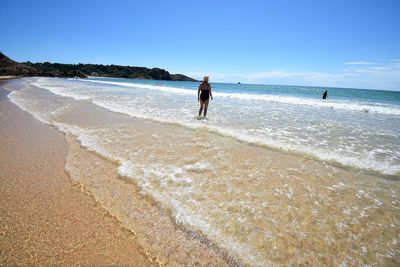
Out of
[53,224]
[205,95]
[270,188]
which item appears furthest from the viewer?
[205,95]

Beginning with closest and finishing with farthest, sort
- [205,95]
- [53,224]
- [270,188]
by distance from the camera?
[53,224] < [270,188] < [205,95]

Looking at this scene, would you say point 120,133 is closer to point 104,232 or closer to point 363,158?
point 104,232

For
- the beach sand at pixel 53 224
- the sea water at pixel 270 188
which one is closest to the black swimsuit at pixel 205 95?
the sea water at pixel 270 188

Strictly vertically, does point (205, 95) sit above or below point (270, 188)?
above

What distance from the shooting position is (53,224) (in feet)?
8.41

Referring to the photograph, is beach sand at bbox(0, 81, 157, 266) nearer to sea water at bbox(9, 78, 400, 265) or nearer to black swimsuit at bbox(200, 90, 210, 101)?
sea water at bbox(9, 78, 400, 265)

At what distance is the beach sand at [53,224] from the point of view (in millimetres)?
2164

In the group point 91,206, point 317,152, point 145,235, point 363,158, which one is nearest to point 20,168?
point 91,206

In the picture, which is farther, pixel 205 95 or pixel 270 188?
pixel 205 95

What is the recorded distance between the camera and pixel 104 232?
2514mm

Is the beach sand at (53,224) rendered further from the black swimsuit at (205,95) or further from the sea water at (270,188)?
the black swimsuit at (205,95)

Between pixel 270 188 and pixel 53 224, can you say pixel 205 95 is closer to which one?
pixel 270 188

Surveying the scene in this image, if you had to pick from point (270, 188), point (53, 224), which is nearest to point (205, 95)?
point (270, 188)

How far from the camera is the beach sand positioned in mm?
2164
